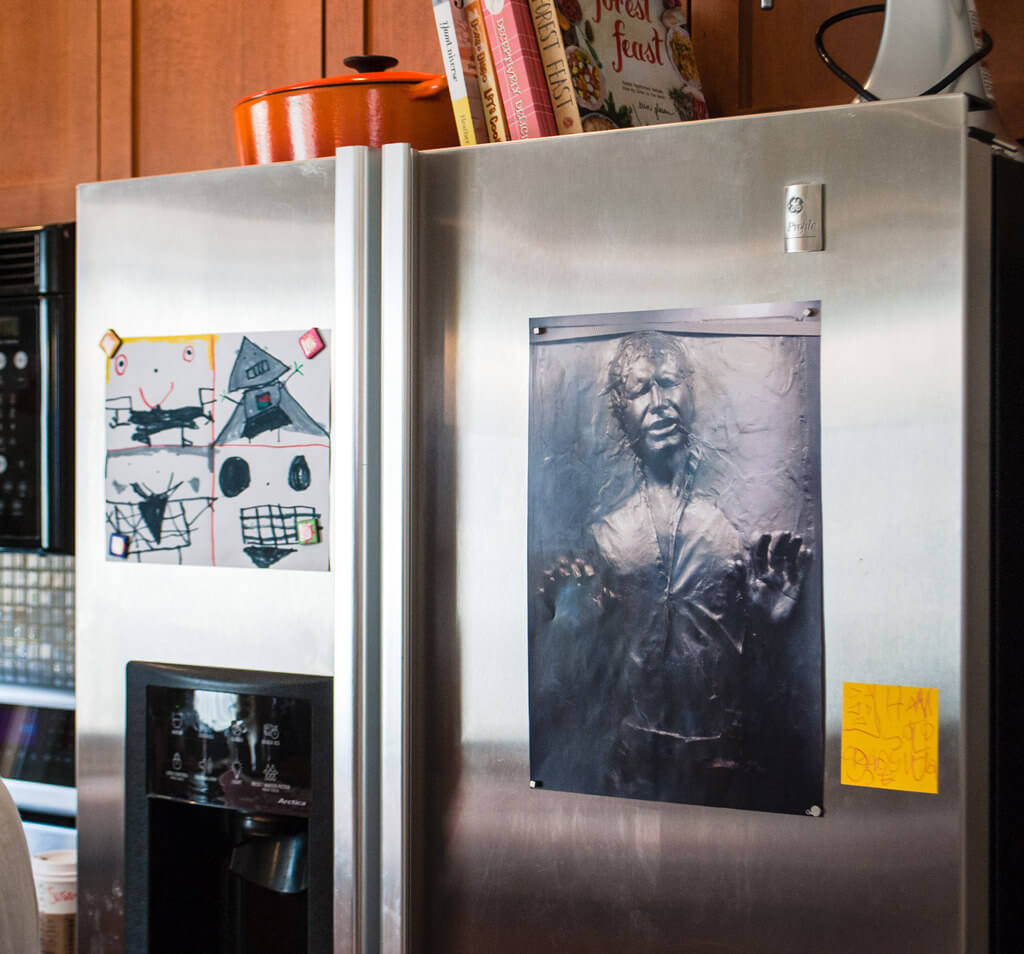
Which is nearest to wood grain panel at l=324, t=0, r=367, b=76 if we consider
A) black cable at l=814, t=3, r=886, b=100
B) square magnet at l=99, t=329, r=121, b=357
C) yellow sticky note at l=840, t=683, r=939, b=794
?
square magnet at l=99, t=329, r=121, b=357

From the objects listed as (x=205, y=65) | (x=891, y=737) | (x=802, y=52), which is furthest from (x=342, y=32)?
(x=891, y=737)

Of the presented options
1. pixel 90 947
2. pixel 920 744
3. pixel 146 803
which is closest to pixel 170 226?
pixel 146 803

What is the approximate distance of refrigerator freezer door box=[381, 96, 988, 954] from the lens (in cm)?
98

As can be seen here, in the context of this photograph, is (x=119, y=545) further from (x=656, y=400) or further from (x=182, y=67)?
(x=182, y=67)

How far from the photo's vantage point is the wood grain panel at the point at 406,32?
167 cm

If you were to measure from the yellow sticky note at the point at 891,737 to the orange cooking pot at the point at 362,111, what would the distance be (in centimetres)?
81

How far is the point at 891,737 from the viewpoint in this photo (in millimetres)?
988

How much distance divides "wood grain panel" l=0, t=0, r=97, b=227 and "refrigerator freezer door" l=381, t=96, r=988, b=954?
3.22 ft

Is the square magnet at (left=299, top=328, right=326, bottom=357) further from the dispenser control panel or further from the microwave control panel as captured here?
the microwave control panel

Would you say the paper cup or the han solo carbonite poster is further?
the paper cup

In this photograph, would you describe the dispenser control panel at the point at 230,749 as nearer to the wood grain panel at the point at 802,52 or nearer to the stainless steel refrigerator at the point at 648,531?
the stainless steel refrigerator at the point at 648,531

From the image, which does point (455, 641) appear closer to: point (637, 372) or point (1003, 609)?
point (637, 372)

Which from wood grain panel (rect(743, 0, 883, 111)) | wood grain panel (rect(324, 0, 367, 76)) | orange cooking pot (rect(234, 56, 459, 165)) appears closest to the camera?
orange cooking pot (rect(234, 56, 459, 165))

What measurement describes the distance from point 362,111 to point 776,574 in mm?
733
